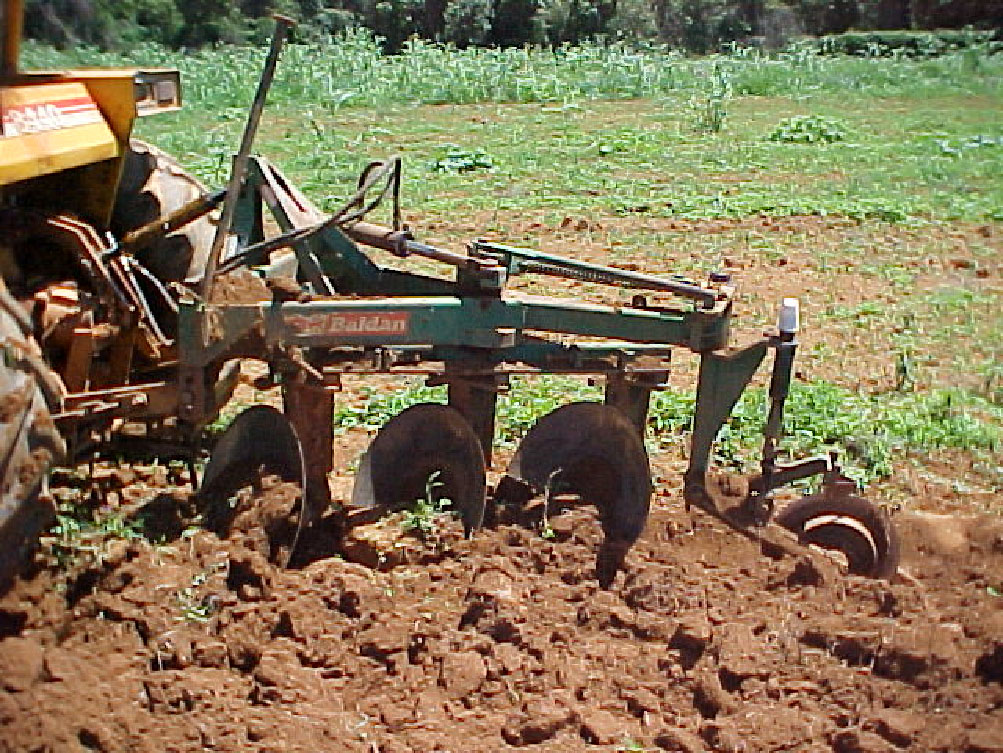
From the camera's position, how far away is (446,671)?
12.8ft

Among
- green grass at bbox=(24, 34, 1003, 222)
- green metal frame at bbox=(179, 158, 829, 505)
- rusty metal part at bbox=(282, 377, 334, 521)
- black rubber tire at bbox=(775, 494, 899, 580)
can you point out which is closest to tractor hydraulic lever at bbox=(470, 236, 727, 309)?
→ green metal frame at bbox=(179, 158, 829, 505)

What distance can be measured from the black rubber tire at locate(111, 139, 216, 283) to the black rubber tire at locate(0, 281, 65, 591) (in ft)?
4.95

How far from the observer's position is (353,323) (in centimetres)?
436

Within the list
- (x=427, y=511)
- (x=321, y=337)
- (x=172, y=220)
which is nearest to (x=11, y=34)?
(x=172, y=220)

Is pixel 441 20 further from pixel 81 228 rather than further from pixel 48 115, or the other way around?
pixel 48 115

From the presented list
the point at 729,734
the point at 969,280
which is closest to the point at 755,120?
the point at 969,280

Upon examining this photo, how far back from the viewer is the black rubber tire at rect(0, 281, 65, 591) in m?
3.39

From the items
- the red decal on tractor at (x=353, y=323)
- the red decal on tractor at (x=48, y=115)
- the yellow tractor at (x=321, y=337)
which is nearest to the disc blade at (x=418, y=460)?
the yellow tractor at (x=321, y=337)

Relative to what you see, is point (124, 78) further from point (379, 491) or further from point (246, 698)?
point (246, 698)

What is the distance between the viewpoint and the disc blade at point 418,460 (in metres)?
4.77

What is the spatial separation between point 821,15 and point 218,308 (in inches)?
1672

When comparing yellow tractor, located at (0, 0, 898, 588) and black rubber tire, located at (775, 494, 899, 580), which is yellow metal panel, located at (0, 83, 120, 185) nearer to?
yellow tractor, located at (0, 0, 898, 588)

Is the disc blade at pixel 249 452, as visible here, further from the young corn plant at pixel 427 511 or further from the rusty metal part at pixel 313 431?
the young corn plant at pixel 427 511

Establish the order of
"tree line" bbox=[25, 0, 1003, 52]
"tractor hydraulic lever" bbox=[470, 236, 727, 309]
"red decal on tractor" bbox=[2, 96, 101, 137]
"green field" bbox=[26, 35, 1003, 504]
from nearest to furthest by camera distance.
Answer: "red decal on tractor" bbox=[2, 96, 101, 137], "tractor hydraulic lever" bbox=[470, 236, 727, 309], "green field" bbox=[26, 35, 1003, 504], "tree line" bbox=[25, 0, 1003, 52]
